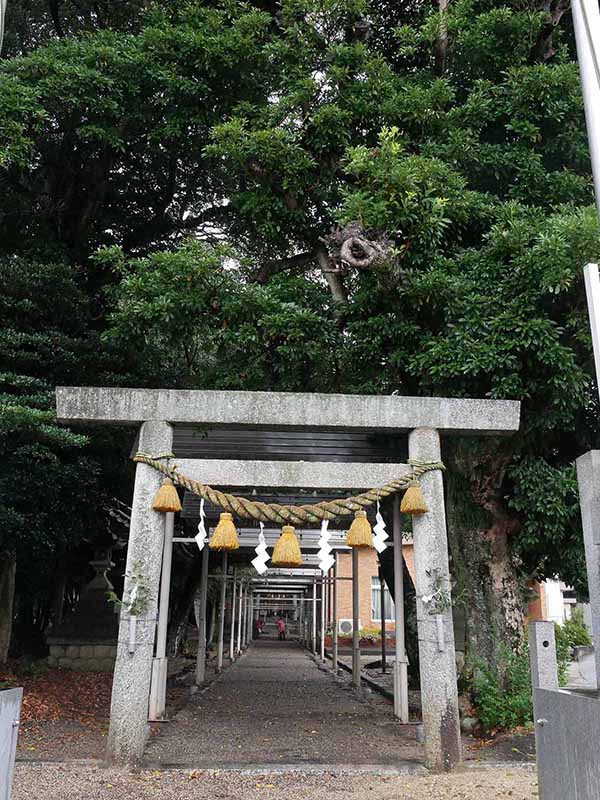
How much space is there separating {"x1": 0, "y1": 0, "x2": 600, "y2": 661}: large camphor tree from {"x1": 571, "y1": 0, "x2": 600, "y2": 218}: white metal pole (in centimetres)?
361

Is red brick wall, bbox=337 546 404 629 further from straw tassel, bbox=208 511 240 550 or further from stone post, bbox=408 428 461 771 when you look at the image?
straw tassel, bbox=208 511 240 550

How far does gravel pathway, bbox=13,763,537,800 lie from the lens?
243 inches

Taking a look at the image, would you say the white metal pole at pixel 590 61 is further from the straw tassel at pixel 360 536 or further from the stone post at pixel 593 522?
the straw tassel at pixel 360 536

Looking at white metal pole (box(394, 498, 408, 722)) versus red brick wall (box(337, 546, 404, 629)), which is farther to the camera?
red brick wall (box(337, 546, 404, 629))

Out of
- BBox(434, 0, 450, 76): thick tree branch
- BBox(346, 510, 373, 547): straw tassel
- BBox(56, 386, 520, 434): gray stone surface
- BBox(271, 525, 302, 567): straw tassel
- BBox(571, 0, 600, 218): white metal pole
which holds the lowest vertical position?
BBox(271, 525, 302, 567): straw tassel

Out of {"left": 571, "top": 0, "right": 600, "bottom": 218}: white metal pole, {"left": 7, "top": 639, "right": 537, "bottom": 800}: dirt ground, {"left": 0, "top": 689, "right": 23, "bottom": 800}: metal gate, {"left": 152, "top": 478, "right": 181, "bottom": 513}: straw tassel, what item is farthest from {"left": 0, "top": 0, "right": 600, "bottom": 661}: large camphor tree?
{"left": 0, "top": 689, "right": 23, "bottom": 800}: metal gate

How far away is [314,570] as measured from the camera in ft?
65.2

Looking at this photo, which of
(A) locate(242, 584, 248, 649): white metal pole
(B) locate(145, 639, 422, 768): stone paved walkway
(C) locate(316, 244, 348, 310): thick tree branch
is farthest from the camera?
(A) locate(242, 584, 248, 649): white metal pole

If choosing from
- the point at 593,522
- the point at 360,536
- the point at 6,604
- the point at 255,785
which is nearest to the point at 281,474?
the point at 360,536

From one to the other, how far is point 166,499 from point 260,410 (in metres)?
1.30

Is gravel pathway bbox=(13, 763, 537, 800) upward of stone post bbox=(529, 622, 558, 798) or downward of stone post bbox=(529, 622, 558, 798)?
downward

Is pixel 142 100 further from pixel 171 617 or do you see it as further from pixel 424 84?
pixel 171 617

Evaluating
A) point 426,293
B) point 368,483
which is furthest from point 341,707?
point 426,293

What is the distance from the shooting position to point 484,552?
33.0 feet
